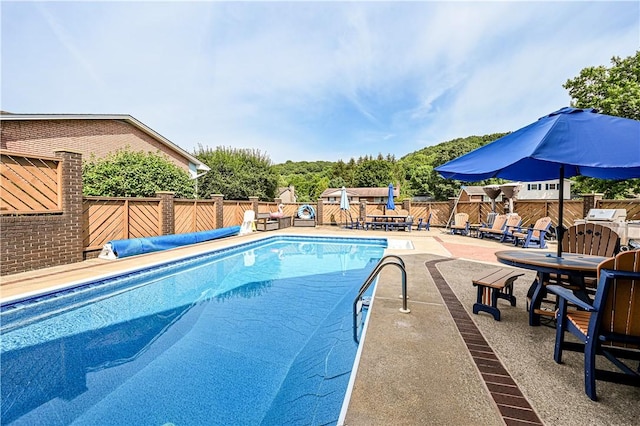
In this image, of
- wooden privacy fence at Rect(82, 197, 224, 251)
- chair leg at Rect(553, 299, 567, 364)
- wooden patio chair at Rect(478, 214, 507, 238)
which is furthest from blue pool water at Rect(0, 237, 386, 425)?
wooden patio chair at Rect(478, 214, 507, 238)

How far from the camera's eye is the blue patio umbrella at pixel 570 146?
223cm

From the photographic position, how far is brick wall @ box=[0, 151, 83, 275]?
5309mm

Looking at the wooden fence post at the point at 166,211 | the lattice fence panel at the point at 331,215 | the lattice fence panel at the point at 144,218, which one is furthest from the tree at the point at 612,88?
the lattice fence panel at the point at 144,218

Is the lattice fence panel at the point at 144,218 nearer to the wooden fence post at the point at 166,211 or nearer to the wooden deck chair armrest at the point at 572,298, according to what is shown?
the wooden fence post at the point at 166,211

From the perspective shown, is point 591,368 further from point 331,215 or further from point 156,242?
point 331,215

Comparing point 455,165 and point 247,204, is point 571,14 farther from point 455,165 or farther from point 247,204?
point 247,204

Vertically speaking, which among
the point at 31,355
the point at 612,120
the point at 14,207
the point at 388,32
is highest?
the point at 388,32

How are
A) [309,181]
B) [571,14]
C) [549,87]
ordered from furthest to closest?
[309,181] < [549,87] < [571,14]

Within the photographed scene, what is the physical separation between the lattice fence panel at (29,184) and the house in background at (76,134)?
5.40 m

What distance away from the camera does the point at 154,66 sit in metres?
10.8

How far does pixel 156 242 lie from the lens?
819 cm

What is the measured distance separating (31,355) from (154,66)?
1086 cm

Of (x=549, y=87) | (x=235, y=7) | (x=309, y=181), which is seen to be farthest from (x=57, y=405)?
(x=309, y=181)

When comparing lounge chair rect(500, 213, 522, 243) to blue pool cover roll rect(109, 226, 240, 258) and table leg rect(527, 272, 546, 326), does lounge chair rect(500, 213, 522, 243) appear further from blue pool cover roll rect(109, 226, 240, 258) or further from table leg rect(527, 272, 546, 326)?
blue pool cover roll rect(109, 226, 240, 258)
